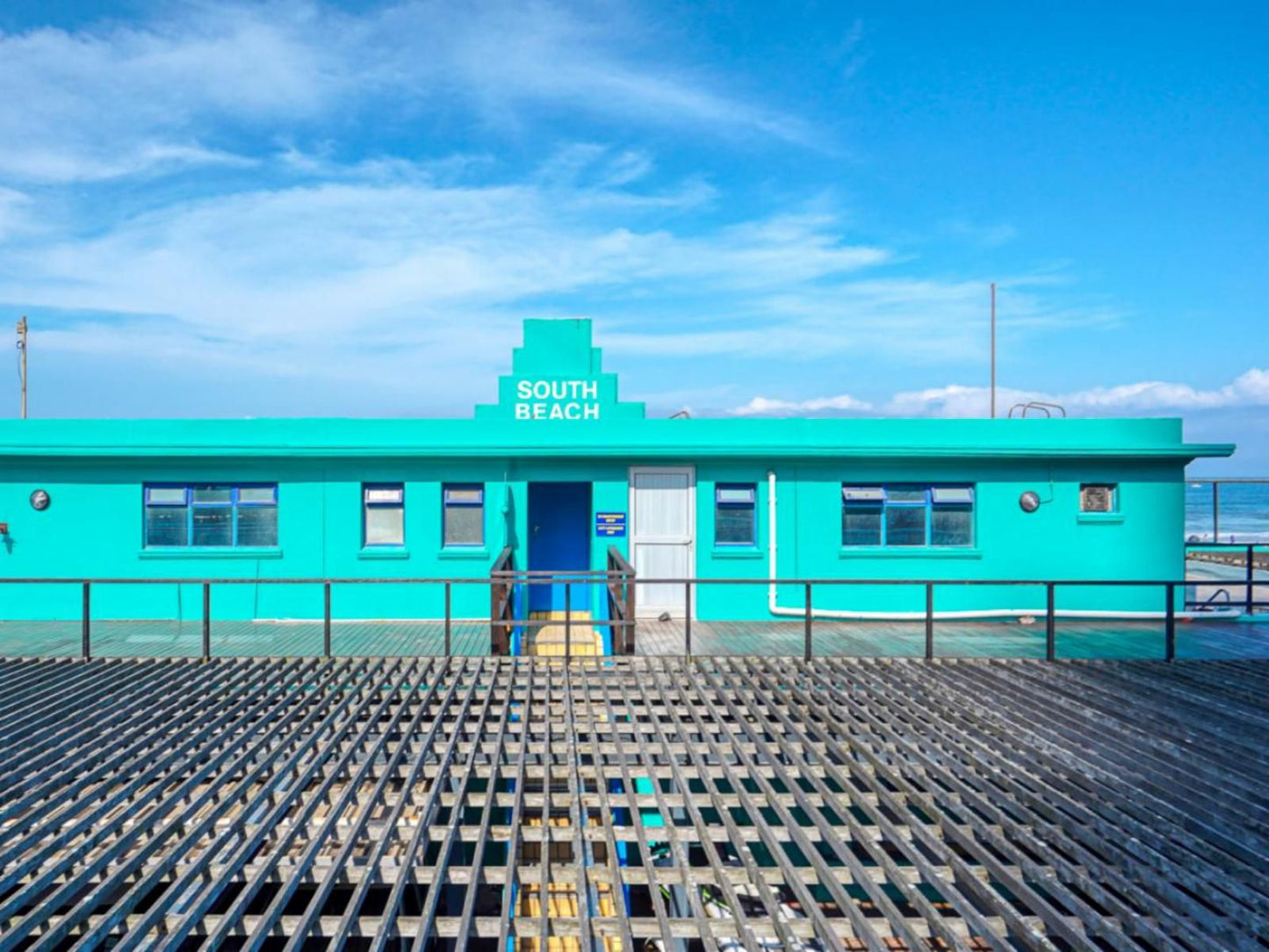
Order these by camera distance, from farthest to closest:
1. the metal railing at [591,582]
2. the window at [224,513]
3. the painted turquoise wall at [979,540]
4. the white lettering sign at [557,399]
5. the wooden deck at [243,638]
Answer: the white lettering sign at [557,399], the painted turquoise wall at [979,540], the window at [224,513], the wooden deck at [243,638], the metal railing at [591,582]

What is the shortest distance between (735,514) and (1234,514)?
325 ft

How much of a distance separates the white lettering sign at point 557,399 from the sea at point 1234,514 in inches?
2145

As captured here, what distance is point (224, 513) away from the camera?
12047mm

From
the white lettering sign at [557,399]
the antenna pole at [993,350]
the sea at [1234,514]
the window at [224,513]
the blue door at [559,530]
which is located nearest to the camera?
the window at [224,513]

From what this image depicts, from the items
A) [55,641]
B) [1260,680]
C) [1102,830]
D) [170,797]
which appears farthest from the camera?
[55,641]

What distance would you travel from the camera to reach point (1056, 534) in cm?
1232

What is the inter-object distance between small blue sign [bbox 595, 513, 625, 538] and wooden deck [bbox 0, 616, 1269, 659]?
141 centimetres

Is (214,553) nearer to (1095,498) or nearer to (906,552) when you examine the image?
(906,552)

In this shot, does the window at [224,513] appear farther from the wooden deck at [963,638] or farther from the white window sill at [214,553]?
the wooden deck at [963,638]

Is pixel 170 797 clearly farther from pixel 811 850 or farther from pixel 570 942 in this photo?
pixel 570 942

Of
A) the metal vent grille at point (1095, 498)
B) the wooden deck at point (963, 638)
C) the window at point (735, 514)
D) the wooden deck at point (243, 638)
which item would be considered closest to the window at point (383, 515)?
the wooden deck at point (243, 638)

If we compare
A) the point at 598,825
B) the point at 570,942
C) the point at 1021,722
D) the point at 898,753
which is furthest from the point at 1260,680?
the point at 570,942

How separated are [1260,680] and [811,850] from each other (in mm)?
6097

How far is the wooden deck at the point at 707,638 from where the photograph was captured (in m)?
9.30
